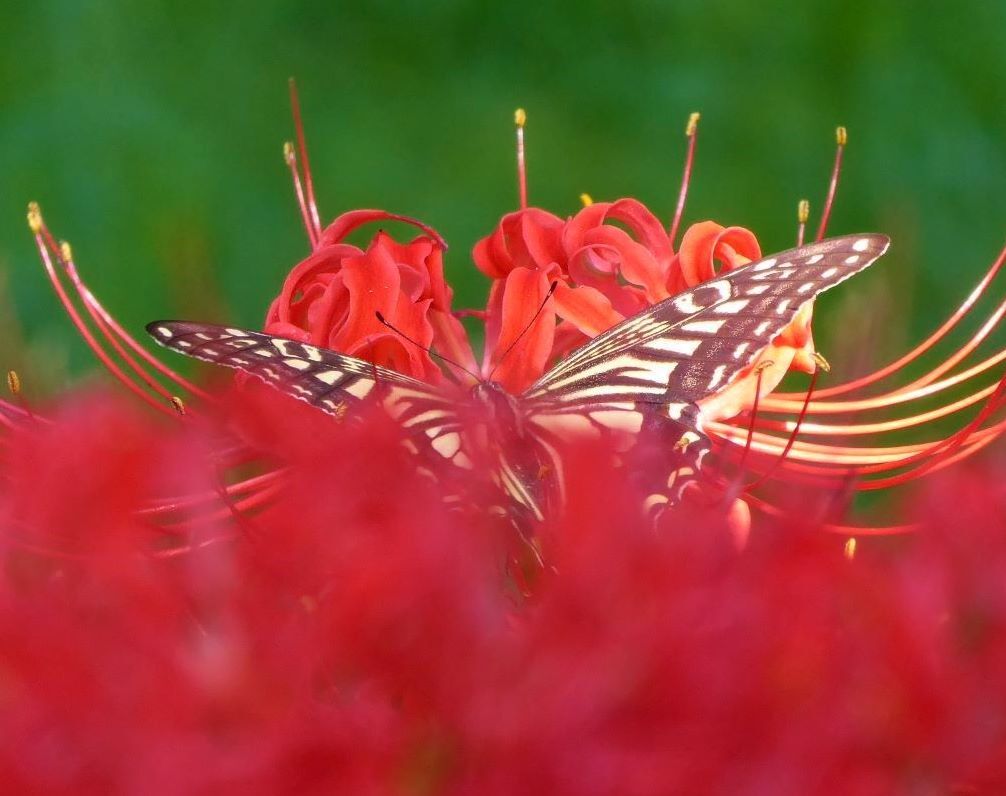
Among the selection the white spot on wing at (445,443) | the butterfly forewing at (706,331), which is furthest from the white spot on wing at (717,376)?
the white spot on wing at (445,443)

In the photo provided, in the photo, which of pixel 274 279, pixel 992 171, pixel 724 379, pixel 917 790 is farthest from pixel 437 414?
pixel 992 171

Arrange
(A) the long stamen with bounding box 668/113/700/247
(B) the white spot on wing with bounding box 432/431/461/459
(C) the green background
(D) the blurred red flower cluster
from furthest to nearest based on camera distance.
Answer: (C) the green background → (A) the long stamen with bounding box 668/113/700/247 → (B) the white spot on wing with bounding box 432/431/461/459 → (D) the blurred red flower cluster

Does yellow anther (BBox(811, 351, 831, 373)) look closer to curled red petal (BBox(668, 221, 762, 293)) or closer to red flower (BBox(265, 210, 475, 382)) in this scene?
curled red petal (BBox(668, 221, 762, 293))

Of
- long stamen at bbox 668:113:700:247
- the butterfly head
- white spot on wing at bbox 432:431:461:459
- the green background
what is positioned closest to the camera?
white spot on wing at bbox 432:431:461:459

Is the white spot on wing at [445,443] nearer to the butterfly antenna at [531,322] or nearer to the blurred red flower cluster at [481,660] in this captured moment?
the blurred red flower cluster at [481,660]

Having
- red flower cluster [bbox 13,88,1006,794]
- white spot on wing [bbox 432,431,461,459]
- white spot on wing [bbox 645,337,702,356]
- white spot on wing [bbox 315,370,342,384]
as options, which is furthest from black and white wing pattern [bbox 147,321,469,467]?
red flower cluster [bbox 13,88,1006,794]

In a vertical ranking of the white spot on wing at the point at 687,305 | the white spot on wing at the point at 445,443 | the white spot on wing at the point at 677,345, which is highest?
the white spot on wing at the point at 445,443

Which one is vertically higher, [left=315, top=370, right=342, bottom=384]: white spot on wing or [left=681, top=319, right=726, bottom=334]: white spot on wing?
[left=681, top=319, right=726, bottom=334]: white spot on wing

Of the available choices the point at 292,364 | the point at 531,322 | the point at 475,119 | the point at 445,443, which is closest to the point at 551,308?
the point at 531,322
